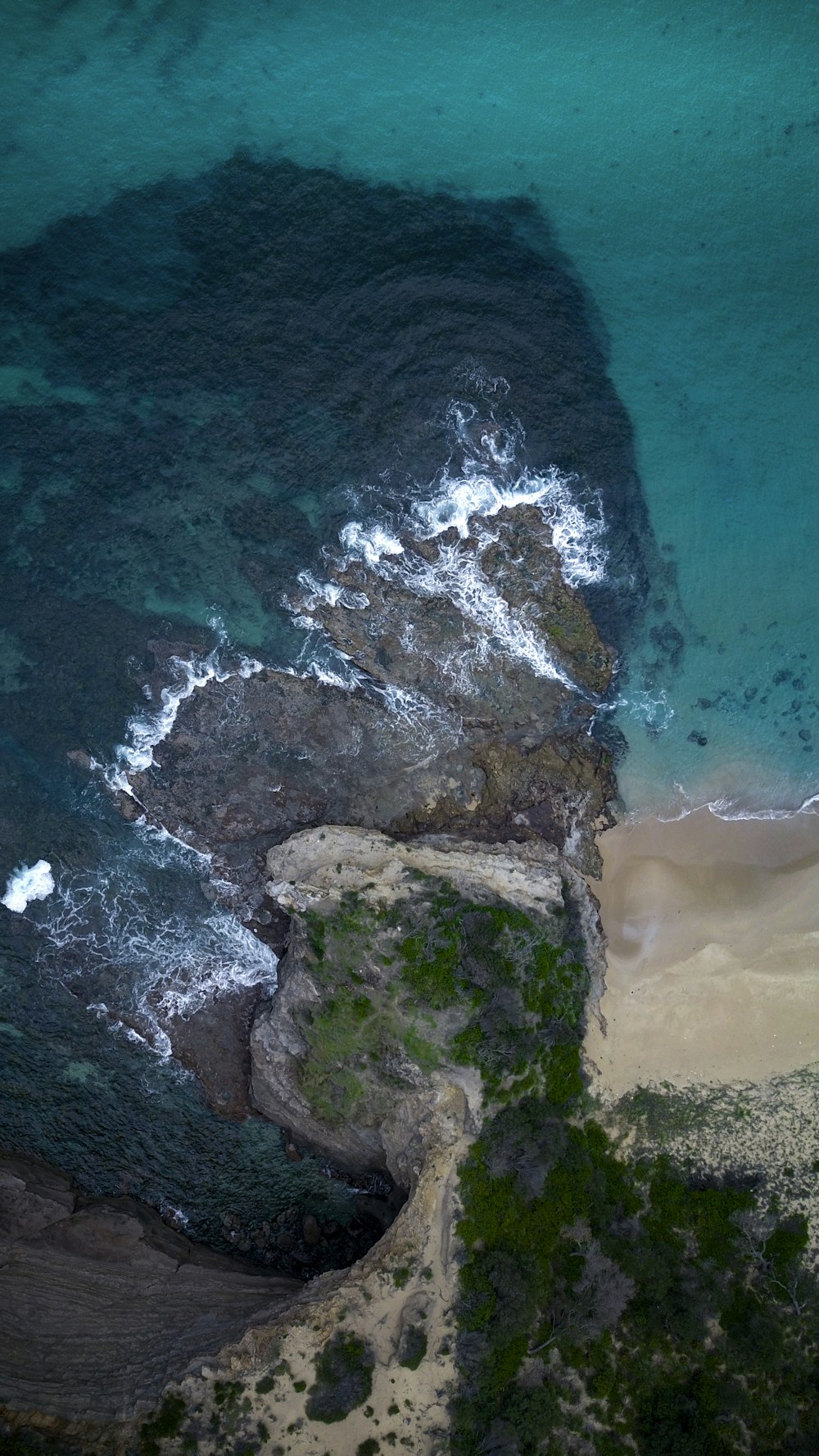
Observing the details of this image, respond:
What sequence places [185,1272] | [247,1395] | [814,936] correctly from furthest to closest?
[814,936]
[185,1272]
[247,1395]

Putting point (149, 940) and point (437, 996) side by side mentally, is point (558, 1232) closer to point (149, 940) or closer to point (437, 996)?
point (437, 996)

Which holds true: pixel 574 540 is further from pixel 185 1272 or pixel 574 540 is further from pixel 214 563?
pixel 185 1272

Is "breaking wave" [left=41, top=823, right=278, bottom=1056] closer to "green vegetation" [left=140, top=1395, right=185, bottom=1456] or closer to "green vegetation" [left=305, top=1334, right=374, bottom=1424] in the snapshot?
"green vegetation" [left=140, top=1395, right=185, bottom=1456]

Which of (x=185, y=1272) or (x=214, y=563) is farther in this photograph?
(x=214, y=563)

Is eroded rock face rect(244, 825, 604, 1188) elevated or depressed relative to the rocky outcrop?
depressed

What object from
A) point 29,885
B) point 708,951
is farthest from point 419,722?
point 29,885

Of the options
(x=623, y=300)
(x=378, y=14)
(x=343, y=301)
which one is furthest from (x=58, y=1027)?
(x=378, y=14)

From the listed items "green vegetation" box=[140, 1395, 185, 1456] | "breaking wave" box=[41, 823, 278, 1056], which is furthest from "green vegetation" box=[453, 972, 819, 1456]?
"breaking wave" box=[41, 823, 278, 1056]
